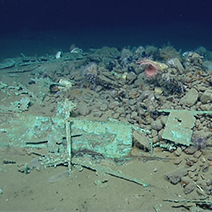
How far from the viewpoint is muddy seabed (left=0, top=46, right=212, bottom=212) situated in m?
3.40

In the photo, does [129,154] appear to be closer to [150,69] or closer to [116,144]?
[116,144]

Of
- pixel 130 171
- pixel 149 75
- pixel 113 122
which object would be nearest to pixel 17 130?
pixel 113 122

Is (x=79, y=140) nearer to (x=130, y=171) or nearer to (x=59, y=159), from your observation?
(x=59, y=159)

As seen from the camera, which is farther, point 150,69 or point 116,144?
point 150,69

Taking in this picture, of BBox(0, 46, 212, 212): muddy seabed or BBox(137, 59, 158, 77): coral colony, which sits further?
BBox(137, 59, 158, 77): coral colony

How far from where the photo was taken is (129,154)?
Result: 4105mm

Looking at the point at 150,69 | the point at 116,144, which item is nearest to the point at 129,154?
the point at 116,144

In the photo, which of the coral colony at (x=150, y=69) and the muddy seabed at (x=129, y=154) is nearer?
the muddy seabed at (x=129, y=154)

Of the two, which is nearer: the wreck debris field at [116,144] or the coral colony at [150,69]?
the wreck debris field at [116,144]

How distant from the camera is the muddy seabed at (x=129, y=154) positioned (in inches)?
134

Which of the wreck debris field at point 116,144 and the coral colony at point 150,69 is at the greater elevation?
the coral colony at point 150,69

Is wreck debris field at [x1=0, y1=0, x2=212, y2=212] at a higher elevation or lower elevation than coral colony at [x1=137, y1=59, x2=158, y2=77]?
lower

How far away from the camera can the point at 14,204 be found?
339 centimetres

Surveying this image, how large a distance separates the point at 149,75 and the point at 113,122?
207 centimetres
